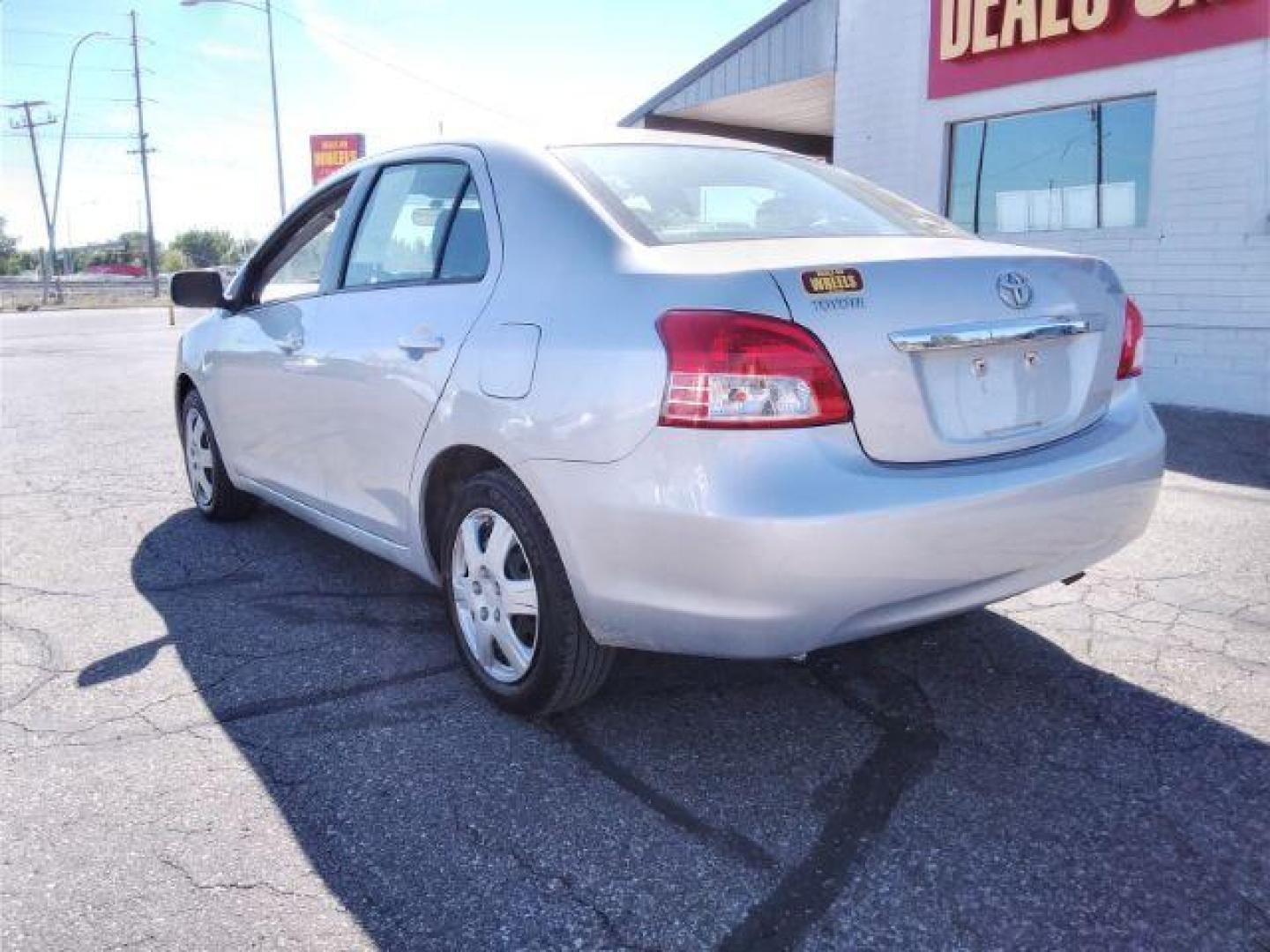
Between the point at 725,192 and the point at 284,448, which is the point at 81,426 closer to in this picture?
the point at 284,448

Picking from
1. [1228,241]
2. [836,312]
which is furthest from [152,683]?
[1228,241]

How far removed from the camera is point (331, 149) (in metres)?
39.0

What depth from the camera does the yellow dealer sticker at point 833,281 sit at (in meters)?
2.38

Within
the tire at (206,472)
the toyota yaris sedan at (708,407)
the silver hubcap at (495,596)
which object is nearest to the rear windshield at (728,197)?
the toyota yaris sedan at (708,407)

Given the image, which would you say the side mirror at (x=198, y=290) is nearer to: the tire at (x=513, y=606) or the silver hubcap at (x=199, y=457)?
the silver hubcap at (x=199, y=457)

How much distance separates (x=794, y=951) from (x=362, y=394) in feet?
7.24

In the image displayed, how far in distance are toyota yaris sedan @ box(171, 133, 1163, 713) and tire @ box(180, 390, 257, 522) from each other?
171 cm

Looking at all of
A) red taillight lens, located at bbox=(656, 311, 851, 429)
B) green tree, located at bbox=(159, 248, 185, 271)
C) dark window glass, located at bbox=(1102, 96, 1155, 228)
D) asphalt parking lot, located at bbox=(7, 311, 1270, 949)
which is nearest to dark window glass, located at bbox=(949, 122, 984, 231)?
dark window glass, located at bbox=(1102, 96, 1155, 228)

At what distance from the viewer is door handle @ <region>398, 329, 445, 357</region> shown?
301cm

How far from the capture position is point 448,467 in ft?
10.2

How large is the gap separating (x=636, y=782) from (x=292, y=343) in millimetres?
2245

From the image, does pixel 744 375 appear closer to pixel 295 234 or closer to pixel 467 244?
pixel 467 244

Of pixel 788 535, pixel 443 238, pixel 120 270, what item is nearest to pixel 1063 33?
pixel 443 238

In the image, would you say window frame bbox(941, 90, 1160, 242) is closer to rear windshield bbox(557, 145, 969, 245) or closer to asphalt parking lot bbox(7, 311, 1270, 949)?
rear windshield bbox(557, 145, 969, 245)
